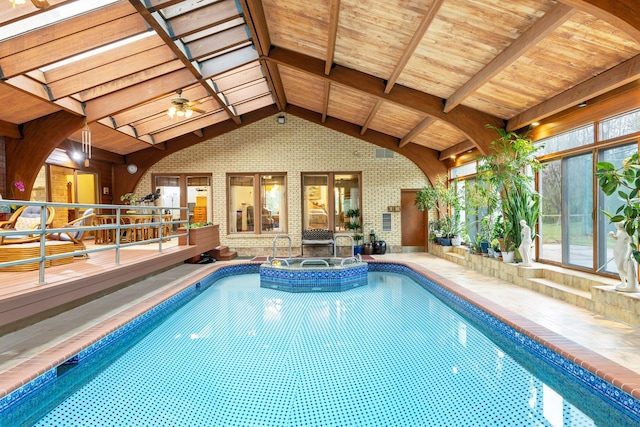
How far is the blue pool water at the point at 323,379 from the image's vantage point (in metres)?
2.76

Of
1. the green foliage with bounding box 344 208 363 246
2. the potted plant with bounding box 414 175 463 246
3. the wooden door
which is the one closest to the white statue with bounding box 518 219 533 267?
the potted plant with bounding box 414 175 463 246

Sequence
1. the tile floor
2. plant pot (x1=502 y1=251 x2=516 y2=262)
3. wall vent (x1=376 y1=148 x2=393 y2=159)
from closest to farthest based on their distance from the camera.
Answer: the tile floor < plant pot (x1=502 y1=251 x2=516 y2=262) < wall vent (x1=376 y1=148 x2=393 y2=159)

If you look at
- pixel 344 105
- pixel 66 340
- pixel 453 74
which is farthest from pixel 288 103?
pixel 66 340

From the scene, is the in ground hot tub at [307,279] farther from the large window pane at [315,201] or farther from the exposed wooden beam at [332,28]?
the large window pane at [315,201]

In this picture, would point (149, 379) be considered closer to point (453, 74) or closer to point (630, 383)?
point (630, 383)

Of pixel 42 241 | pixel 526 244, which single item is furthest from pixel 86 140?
pixel 526 244

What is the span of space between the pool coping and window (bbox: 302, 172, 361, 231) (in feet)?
20.7

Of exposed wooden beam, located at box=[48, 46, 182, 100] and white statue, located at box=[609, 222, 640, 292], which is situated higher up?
exposed wooden beam, located at box=[48, 46, 182, 100]

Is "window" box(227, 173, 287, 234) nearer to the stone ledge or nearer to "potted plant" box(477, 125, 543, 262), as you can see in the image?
the stone ledge

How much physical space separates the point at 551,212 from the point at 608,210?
1.33 meters

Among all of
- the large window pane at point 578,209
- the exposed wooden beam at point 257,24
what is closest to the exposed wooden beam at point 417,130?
the large window pane at point 578,209

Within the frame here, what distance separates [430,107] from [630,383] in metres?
Result: 5.91

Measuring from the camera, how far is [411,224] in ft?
Answer: 38.8

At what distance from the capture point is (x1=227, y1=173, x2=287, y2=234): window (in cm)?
1181
